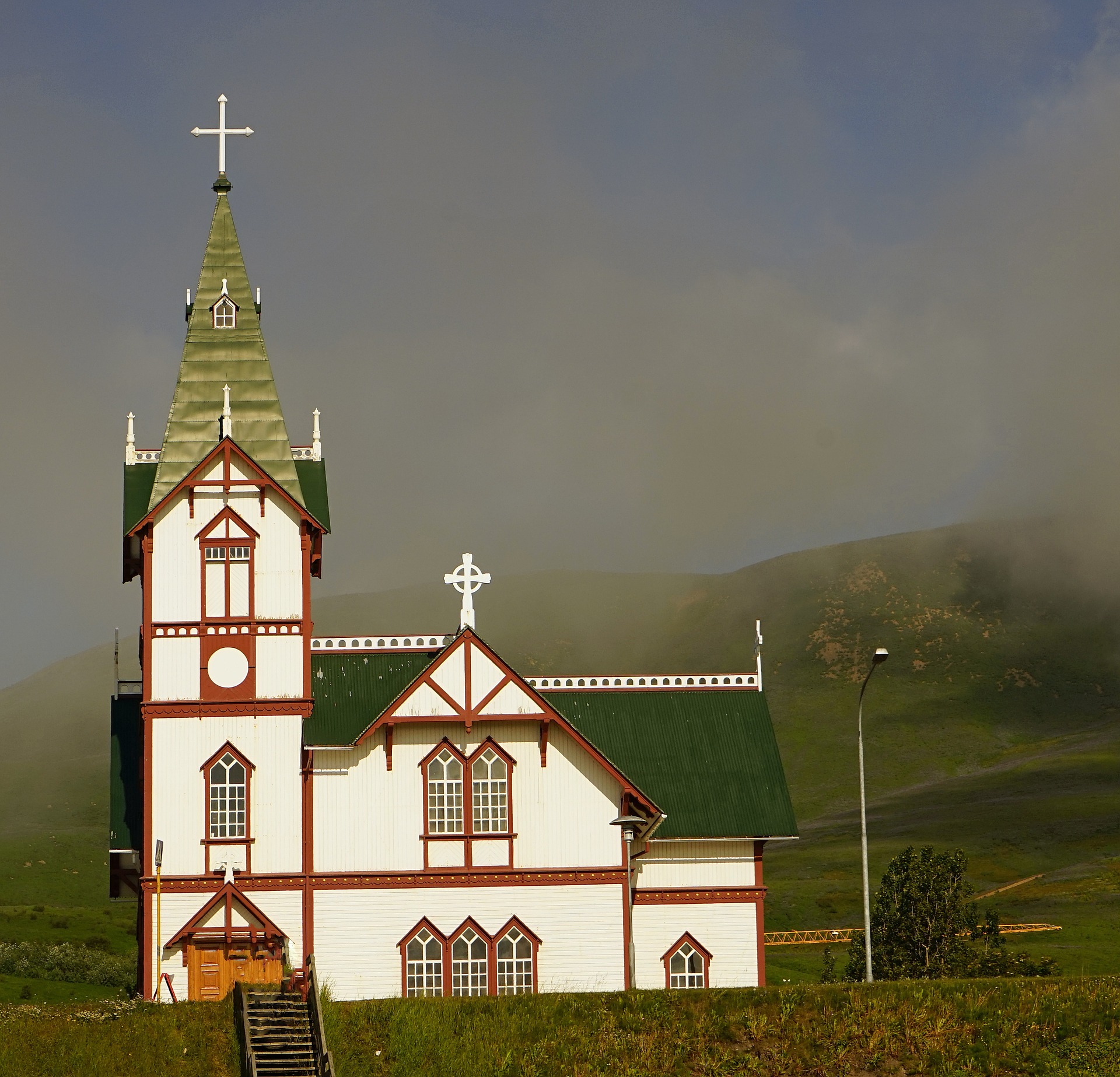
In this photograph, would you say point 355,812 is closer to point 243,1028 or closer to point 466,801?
point 466,801

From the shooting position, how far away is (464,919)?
144 feet

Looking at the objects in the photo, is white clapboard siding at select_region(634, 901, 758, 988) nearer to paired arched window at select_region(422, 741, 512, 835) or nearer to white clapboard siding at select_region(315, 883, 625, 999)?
white clapboard siding at select_region(315, 883, 625, 999)

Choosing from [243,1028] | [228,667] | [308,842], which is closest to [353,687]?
[228,667]

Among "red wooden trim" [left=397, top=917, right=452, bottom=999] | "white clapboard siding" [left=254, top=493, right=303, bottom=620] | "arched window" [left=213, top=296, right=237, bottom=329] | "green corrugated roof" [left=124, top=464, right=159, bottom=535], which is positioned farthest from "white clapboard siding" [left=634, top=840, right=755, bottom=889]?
"arched window" [left=213, top=296, right=237, bottom=329]

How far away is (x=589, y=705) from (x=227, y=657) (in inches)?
431

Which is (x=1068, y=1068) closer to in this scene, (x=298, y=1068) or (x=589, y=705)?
(x=298, y=1068)

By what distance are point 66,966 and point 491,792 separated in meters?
32.4

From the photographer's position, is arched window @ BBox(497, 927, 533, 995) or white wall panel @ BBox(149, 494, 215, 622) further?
white wall panel @ BBox(149, 494, 215, 622)

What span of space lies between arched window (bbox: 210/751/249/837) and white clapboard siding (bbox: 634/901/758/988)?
11162 mm

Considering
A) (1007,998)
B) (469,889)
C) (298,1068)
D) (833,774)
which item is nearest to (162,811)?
(469,889)

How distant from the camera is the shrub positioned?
6738 cm

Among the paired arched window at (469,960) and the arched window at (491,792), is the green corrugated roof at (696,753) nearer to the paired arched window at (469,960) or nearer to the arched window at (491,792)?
the arched window at (491,792)

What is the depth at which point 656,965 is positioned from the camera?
4544cm

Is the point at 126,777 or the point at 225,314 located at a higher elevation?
the point at 225,314
